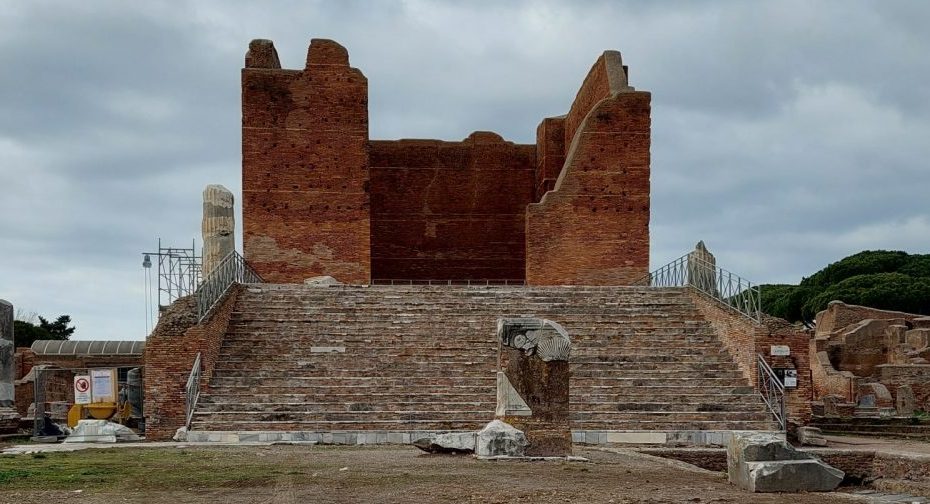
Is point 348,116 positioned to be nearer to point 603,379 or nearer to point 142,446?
point 603,379

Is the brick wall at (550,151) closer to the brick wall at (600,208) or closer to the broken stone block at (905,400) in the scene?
the brick wall at (600,208)

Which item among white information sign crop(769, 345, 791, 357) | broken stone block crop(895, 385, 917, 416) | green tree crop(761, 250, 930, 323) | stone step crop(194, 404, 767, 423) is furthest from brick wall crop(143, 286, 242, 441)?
green tree crop(761, 250, 930, 323)

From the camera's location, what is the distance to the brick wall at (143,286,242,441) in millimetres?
16844

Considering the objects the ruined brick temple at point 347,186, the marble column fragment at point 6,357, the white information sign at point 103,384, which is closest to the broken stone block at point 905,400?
the ruined brick temple at point 347,186

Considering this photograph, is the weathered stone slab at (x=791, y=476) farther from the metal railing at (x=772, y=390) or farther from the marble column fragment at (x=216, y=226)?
the marble column fragment at (x=216, y=226)

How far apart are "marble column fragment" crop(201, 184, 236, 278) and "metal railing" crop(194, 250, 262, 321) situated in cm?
88

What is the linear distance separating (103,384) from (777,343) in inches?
408

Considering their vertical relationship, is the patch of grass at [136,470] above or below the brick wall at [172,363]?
below

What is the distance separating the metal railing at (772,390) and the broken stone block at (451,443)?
613 centimetres

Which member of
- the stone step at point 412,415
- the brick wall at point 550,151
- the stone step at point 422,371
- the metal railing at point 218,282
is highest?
the brick wall at point 550,151

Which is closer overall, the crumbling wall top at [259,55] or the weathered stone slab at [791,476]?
the weathered stone slab at [791,476]

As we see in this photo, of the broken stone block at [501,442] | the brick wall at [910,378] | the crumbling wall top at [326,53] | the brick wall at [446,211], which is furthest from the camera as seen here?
the brick wall at [446,211]

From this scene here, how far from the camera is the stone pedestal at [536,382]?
41.9 ft

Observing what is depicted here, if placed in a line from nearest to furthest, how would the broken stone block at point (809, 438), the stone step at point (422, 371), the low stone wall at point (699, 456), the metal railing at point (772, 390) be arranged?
the low stone wall at point (699, 456)
the broken stone block at point (809, 438)
the metal railing at point (772, 390)
the stone step at point (422, 371)
